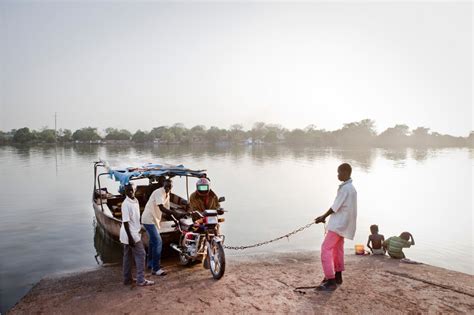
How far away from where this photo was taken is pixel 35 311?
17.0ft

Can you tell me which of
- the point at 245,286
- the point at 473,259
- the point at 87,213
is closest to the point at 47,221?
the point at 87,213

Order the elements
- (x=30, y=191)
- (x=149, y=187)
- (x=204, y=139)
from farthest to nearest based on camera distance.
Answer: (x=204, y=139) → (x=30, y=191) → (x=149, y=187)

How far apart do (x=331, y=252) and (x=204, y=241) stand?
2.68 meters

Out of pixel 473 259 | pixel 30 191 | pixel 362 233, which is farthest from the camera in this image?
pixel 30 191

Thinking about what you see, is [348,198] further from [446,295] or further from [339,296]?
[446,295]

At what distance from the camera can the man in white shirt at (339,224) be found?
5402 millimetres

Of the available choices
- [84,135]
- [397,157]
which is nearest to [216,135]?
[84,135]

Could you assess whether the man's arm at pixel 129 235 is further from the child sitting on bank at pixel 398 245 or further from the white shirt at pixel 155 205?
the child sitting on bank at pixel 398 245

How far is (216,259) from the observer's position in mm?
6195

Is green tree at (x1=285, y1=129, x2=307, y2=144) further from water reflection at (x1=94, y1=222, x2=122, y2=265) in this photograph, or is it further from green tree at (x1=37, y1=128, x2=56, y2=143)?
water reflection at (x1=94, y1=222, x2=122, y2=265)

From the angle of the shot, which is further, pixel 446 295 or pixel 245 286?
pixel 245 286

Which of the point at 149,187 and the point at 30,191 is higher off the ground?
the point at 149,187

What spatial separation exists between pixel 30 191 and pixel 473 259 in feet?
80.1

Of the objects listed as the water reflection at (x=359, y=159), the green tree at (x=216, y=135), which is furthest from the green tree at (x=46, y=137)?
the water reflection at (x=359, y=159)
